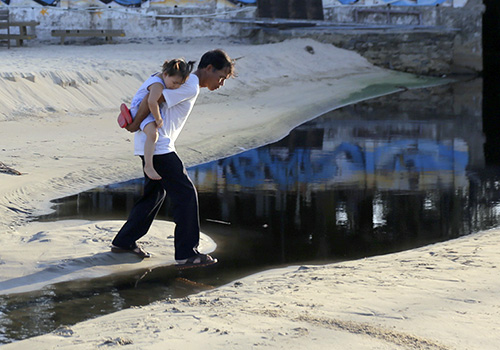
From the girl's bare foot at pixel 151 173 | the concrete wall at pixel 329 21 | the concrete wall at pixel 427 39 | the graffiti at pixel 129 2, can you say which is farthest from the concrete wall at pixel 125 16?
the girl's bare foot at pixel 151 173

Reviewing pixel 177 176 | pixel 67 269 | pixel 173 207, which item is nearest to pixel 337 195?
pixel 173 207

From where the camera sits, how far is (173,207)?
5.67 meters

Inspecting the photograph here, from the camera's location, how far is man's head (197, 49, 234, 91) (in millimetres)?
5383

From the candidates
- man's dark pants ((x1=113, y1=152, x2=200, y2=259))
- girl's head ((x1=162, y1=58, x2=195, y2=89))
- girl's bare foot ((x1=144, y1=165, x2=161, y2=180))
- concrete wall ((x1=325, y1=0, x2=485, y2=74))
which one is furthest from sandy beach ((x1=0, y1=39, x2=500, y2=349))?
concrete wall ((x1=325, y1=0, x2=485, y2=74))

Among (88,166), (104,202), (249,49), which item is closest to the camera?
(104,202)

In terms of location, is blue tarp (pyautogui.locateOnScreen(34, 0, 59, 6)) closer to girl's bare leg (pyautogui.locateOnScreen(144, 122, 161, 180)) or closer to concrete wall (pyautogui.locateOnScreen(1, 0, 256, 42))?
concrete wall (pyautogui.locateOnScreen(1, 0, 256, 42))

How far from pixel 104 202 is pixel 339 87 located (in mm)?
14092

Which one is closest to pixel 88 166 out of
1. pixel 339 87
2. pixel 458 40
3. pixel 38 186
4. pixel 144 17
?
pixel 38 186

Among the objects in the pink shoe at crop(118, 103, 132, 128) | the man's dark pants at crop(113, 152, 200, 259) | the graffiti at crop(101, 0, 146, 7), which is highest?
the graffiti at crop(101, 0, 146, 7)

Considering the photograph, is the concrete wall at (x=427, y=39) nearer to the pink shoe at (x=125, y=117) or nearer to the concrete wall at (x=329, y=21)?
the concrete wall at (x=329, y=21)

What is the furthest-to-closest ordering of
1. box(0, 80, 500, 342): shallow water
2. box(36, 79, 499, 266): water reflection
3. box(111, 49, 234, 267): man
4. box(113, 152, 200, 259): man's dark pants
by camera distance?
box(36, 79, 499, 266): water reflection, box(113, 152, 200, 259): man's dark pants, box(111, 49, 234, 267): man, box(0, 80, 500, 342): shallow water

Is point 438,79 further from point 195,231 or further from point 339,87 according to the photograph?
point 195,231

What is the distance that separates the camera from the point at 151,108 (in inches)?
204

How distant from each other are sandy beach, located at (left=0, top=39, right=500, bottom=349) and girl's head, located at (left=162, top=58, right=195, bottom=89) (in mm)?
1476
